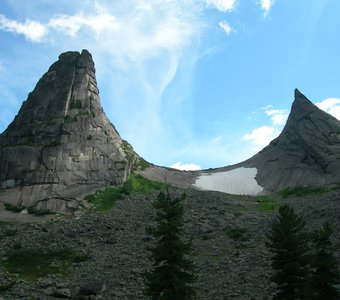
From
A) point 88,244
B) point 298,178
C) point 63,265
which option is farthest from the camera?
point 298,178

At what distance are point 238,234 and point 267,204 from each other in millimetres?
18196

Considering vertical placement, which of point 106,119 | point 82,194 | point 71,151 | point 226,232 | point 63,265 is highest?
point 106,119

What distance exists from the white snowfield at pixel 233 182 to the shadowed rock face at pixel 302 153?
1.76 meters

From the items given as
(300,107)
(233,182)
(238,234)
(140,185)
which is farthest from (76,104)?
(300,107)

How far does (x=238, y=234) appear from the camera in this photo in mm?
44719

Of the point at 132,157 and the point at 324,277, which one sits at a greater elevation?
the point at 132,157

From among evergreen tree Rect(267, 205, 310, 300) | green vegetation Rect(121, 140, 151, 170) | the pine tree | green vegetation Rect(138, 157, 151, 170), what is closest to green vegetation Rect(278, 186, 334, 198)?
green vegetation Rect(138, 157, 151, 170)

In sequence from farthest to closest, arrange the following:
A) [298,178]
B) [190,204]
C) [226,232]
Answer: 1. [298,178]
2. [190,204]
3. [226,232]

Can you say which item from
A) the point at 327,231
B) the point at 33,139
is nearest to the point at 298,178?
the point at 33,139

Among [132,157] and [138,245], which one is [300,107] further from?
[138,245]

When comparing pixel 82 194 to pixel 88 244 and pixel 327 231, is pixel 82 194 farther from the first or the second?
pixel 327 231

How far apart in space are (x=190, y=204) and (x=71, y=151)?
17.7m

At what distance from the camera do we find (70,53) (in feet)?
252

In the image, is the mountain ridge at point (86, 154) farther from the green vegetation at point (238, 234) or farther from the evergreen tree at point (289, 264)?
the evergreen tree at point (289, 264)
